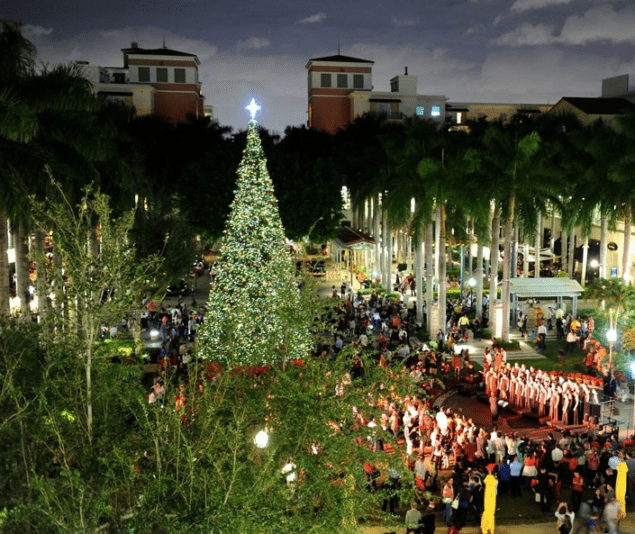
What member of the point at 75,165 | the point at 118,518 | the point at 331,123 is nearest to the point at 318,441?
the point at 118,518

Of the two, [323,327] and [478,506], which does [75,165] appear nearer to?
[323,327]

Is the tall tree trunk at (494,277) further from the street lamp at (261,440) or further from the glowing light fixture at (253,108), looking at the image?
the street lamp at (261,440)

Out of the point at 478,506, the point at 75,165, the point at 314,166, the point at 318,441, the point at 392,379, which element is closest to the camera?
→ the point at 318,441

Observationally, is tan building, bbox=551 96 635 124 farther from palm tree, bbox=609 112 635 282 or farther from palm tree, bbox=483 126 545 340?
palm tree, bbox=483 126 545 340

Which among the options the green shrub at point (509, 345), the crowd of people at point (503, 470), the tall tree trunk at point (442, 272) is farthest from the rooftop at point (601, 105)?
the crowd of people at point (503, 470)

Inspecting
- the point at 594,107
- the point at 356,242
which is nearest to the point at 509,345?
the point at 356,242

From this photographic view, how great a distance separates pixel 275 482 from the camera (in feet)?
28.2

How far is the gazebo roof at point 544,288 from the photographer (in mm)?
32406

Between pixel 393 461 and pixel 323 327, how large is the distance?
5357 millimetres

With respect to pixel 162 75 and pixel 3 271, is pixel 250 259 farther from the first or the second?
pixel 162 75

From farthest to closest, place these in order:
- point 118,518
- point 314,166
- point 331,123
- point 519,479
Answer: point 331,123, point 314,166, point 519,479, point 118,518

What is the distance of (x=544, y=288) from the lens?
32844mm

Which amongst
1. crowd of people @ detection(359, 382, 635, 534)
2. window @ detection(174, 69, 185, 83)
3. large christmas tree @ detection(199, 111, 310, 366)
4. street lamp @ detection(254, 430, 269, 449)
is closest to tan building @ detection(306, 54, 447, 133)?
window @ detection(174, 69, 185, 83)

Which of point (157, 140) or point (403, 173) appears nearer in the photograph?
point (403, 173)
